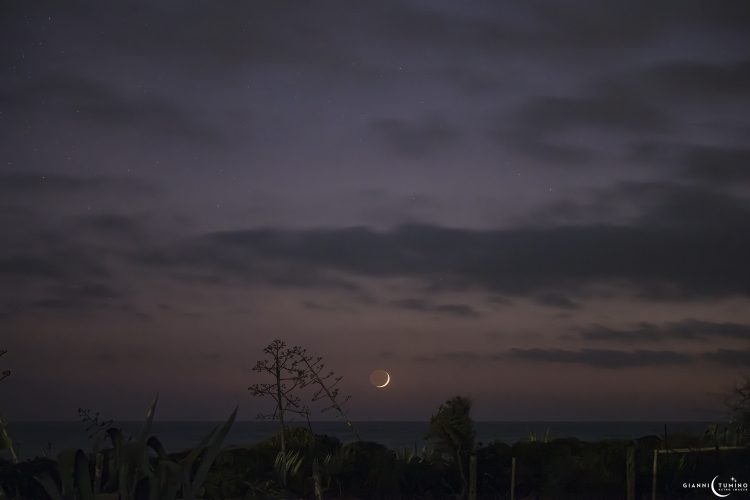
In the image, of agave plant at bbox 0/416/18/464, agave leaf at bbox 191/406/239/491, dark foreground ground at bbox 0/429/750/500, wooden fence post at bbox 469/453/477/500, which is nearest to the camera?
agave leaf at bbox 191/406/239/491

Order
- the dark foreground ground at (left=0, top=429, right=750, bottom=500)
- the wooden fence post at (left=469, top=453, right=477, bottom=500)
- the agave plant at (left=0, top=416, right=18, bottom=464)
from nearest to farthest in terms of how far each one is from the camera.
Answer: the agave plant at (left=0, top=416, right=18, bottom=464) → the wooden fence post at (left=469, top=453, right=477, bottom=500) → the dark foreground ground at (left=0, top=429, right=750, bottom=500)

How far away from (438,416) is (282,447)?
214cm

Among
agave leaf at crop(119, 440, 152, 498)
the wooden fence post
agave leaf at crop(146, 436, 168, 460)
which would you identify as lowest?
the wooden fence post

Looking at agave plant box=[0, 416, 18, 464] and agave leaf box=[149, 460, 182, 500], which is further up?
agave plant box=[0, 416, 18, 464]

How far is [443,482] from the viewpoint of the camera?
11.5m

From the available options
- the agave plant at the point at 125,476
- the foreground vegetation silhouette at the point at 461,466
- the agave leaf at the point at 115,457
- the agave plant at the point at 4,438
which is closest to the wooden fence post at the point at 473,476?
the foreground vegetation silhouette at the point at 461,466

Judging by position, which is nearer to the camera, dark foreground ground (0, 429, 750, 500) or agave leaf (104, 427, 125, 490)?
agave leaf (104, 427, 125, 490)

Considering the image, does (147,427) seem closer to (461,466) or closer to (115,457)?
(115,457)

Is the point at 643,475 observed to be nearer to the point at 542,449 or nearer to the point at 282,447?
the point at 542,449

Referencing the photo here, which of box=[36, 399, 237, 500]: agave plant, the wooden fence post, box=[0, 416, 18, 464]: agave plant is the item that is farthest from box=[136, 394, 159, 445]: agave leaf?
the wooden fence post

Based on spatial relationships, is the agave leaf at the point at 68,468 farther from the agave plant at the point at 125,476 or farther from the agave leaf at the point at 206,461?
the agave leaf at the point at 206,461

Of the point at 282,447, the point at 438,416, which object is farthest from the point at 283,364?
the point at 438,416

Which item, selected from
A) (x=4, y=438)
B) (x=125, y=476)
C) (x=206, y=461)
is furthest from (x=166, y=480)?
(x=4, y=438)

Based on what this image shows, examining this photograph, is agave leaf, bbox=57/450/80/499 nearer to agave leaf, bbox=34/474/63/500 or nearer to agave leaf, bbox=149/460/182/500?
agave leaf, bbox=34/474/63/500
